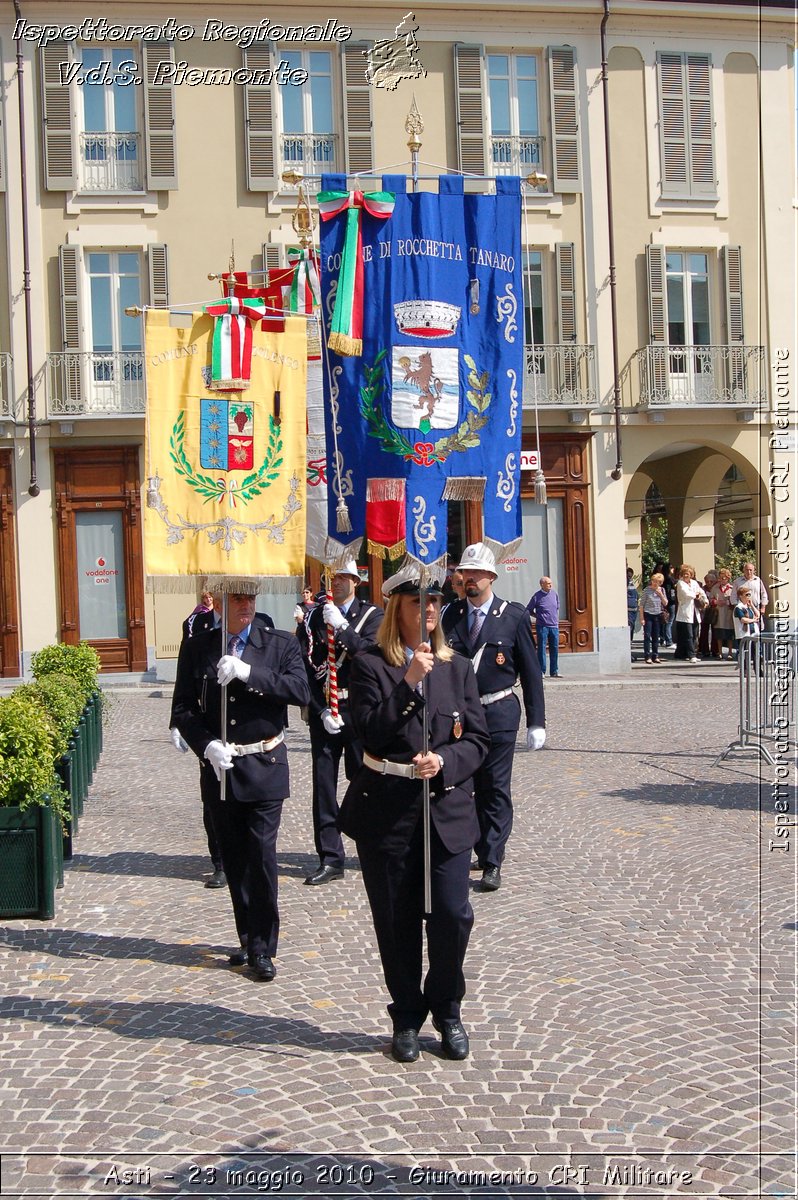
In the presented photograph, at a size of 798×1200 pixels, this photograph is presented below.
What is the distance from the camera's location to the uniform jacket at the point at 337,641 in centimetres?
810

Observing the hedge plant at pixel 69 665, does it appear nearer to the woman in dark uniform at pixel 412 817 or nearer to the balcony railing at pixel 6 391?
the woman in dark uniform at pixel 412 817

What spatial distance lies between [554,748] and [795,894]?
6.33m

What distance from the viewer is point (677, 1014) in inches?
211

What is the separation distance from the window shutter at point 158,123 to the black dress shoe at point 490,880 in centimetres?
1918

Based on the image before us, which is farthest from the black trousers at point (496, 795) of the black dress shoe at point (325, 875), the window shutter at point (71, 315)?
the window shutter at point (71, 315)

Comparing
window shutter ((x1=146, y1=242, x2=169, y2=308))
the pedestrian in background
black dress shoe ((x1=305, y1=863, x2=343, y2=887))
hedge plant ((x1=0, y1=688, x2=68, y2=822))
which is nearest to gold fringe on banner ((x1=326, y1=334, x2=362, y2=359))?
hedge plant ((x1=0, y1=688, x2=68, y2=822))

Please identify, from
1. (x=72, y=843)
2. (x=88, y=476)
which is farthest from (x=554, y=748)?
(x=88, y=476)

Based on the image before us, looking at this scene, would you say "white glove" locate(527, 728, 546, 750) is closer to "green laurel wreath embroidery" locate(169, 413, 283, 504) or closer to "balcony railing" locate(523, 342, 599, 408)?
"green laurel wreath embroidery" locate(169, 413, 283, 504)

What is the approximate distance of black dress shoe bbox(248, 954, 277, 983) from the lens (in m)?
5.93

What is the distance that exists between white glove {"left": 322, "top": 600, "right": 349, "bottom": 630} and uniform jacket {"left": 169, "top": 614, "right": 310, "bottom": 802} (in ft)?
4.56

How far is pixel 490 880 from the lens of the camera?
7.50m

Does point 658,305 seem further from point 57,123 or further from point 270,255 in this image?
point 57,123

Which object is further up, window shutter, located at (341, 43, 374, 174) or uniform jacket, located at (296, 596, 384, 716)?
window shutter, located at (341, 43, 374, 174)

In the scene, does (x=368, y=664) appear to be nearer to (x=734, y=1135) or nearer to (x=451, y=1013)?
(x=451, y=1013)
